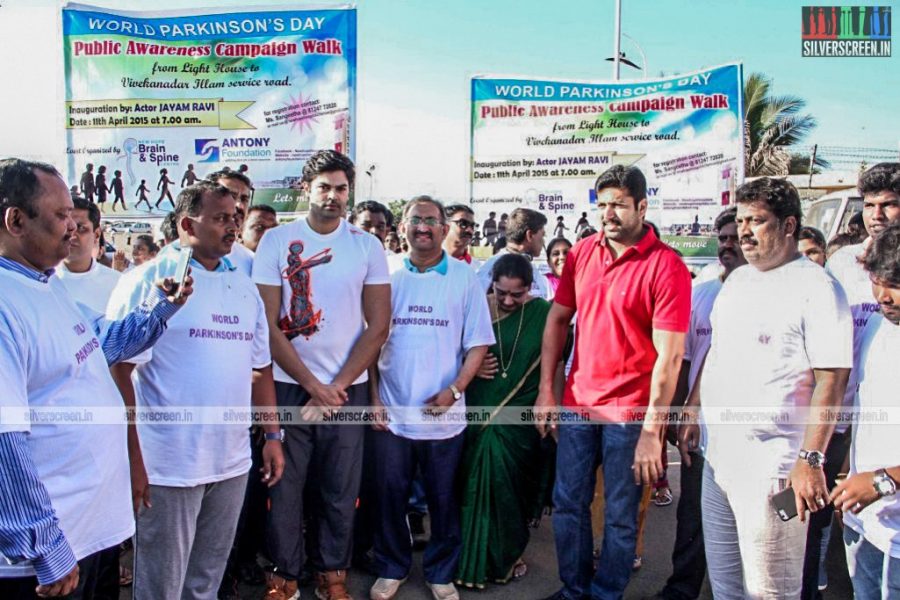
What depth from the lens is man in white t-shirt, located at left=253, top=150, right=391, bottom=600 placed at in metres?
3.23

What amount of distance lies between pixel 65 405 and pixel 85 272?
212cm

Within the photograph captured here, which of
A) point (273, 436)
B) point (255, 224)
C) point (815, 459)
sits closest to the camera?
point (815, 459)

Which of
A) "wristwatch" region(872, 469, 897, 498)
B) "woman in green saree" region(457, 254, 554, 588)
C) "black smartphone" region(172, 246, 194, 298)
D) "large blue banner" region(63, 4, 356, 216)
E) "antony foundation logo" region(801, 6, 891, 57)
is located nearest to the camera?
"wristwatch" region(872, 469, 897, 498)

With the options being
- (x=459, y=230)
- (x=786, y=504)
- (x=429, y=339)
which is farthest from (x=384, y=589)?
(x=459, y=230)

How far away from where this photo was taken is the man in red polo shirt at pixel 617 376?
2.94 meters

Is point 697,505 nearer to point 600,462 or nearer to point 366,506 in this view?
point 600,462

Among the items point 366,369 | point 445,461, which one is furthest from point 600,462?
point 366,369

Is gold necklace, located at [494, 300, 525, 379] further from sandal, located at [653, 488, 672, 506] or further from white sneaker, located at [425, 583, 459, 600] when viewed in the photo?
sandal, located at [653, 488, 672, 506]

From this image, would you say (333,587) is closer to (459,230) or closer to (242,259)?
(242,259)

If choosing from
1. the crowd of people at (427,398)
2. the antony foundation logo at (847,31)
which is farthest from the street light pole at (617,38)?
the crowd of people at (427,398)

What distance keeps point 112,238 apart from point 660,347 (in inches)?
207

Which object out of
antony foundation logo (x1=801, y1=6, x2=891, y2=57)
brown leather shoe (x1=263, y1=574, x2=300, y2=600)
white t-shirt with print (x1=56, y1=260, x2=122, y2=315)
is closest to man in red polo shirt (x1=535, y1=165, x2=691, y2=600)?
brown leather shoe (x1=263, y1=574, x2=300, y2=600)

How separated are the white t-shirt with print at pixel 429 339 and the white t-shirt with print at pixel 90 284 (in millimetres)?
1531

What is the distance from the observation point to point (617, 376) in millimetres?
3066
